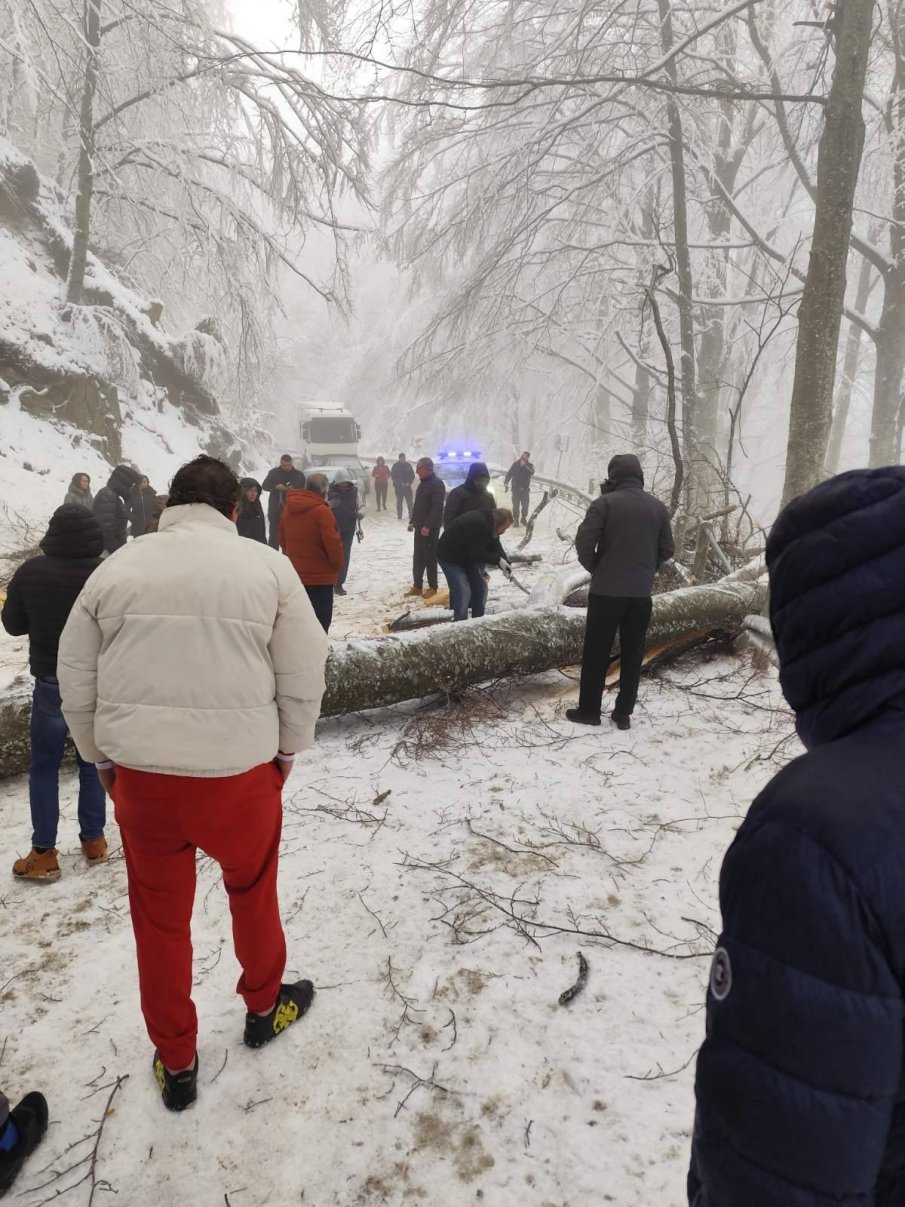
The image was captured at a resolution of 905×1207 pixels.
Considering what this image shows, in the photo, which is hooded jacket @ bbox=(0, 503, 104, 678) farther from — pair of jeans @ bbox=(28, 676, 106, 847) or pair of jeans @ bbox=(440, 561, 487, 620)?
pair of jeans @ bbox=(440, 561, 487, 620)

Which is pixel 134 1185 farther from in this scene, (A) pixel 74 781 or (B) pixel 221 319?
(B) pixel 221 319

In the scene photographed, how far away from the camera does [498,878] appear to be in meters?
3.24

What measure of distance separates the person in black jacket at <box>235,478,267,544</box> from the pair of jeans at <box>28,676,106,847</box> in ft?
15.3

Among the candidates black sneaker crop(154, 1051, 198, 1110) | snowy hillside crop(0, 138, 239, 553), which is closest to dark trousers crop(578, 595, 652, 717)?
black sneaker crop(154, 1051, 198, 1110)

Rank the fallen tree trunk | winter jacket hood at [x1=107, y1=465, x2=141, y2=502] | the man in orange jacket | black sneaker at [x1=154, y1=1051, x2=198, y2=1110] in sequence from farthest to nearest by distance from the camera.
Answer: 1. winter jacket hood at [x1=107, y1=465, x2=141, y2=502]
2. the man in orange jacket
3. the fallen tree trunk
4. black sneaker at [x1=154, y1=1051, x2=198, y2=1110]

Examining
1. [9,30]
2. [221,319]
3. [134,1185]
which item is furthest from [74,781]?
[221,319]

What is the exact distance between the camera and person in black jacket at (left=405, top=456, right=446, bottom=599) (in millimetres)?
8859

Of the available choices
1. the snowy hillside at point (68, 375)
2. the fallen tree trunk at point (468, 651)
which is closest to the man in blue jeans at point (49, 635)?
the fallen tree trunk at point (468, 651)

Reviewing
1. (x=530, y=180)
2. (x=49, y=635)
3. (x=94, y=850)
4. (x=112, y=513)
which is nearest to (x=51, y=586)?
(x=49, y=635)

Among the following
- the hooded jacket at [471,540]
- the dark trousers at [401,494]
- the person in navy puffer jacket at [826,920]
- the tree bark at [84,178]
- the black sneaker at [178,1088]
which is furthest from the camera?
the dark trousers at [401,494]

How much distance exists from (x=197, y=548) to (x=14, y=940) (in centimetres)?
225

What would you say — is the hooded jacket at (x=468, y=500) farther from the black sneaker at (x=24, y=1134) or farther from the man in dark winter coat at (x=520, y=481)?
the man in dark winter coat at (x=520, y=481)

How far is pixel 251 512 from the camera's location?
8195 millimetres

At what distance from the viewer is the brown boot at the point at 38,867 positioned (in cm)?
325
